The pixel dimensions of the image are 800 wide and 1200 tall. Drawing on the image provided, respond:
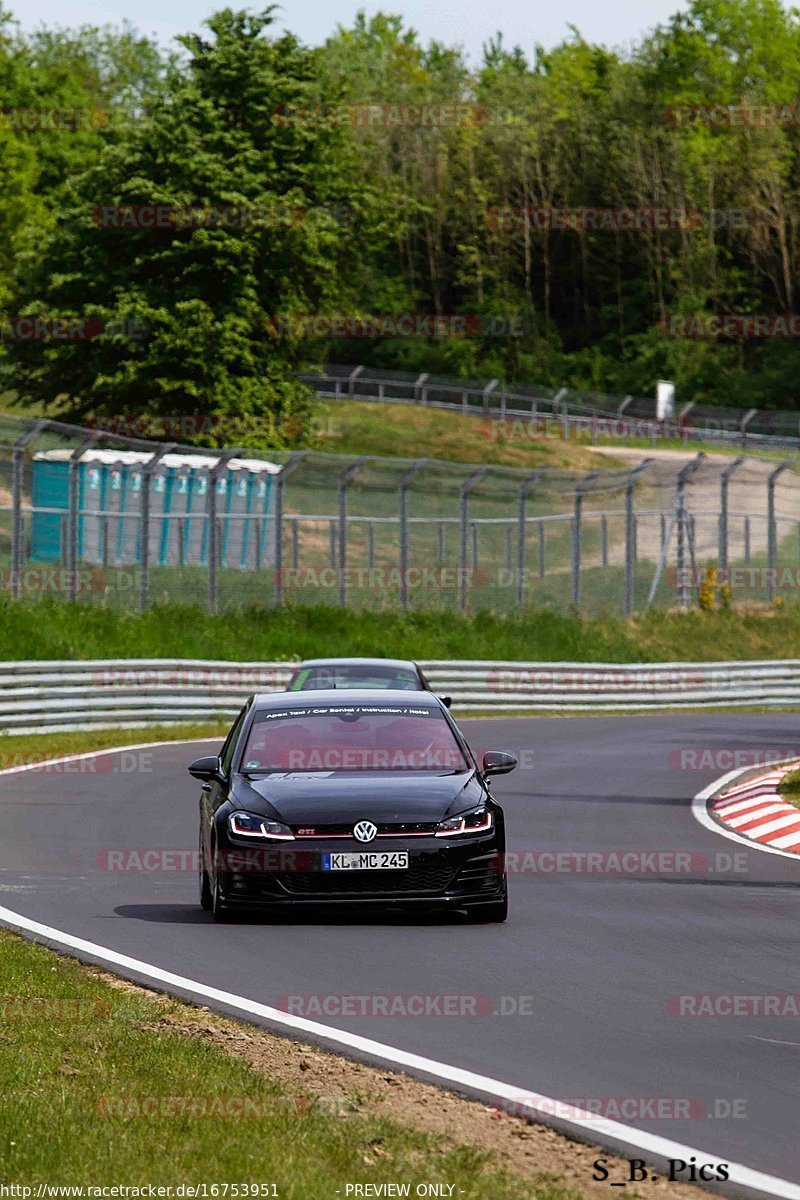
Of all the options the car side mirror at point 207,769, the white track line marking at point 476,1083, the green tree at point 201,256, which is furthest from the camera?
the green tree at point 201,256

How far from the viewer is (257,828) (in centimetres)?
1228

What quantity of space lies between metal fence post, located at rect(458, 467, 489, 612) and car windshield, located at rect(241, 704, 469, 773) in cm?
2505

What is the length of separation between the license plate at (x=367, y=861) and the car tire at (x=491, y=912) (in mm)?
621

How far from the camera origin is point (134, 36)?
480 ft

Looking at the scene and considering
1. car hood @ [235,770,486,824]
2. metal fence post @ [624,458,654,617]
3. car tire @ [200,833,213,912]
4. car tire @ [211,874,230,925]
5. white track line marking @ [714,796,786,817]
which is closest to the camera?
car hood @ [235,770,486,824]

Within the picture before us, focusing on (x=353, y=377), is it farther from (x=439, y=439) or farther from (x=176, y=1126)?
(x=176, y=1126)

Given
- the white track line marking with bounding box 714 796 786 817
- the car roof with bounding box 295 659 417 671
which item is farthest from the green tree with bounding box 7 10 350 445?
the white track line marking with bounding box 714 796 786 817

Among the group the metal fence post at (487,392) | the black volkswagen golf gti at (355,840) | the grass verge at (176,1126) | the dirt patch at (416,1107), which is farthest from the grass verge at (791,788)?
the metal fence post at (487,392)

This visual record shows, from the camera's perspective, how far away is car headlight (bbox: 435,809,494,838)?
481 inches

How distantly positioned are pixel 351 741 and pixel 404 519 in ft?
84.3

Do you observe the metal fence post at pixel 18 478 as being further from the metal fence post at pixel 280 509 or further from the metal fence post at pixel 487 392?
the metal fence post at pixel 487 392

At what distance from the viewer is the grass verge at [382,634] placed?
1398 inches

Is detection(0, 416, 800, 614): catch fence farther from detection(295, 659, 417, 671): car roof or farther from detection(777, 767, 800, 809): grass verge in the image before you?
detection(777, 767, 800, 809): grass verge

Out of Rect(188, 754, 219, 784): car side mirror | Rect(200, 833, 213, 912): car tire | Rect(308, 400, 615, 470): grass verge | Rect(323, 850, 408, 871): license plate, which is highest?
Rect(188, 754, 219, 784): car side mirror
